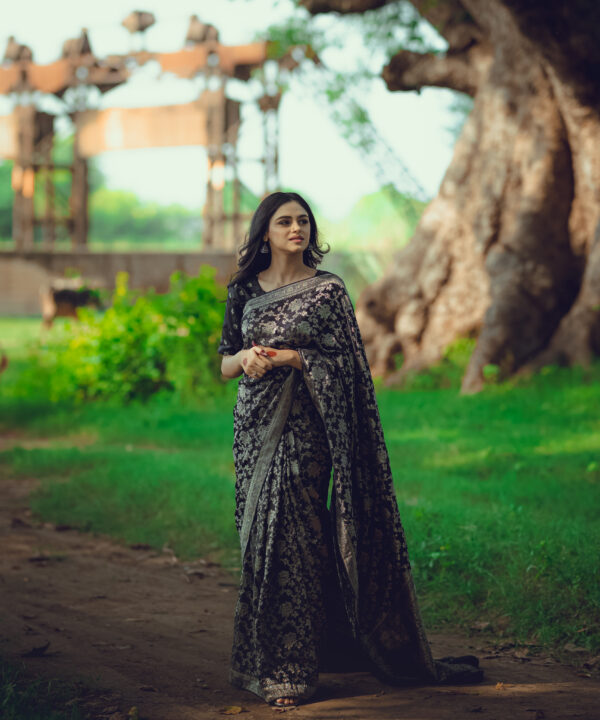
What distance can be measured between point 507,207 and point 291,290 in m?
7.51

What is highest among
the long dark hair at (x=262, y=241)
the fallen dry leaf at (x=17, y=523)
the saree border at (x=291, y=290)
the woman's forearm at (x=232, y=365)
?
the long dark hair at (x=262, y=241)

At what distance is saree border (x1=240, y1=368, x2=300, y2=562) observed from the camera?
10.9 ft

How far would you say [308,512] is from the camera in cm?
330

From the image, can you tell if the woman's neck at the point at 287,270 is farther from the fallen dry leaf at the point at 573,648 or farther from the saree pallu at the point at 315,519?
the fallen dry leaf at the point at 573,648

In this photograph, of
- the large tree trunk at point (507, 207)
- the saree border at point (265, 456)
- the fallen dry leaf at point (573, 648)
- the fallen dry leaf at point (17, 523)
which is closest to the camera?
the saree border at point (265, 456)

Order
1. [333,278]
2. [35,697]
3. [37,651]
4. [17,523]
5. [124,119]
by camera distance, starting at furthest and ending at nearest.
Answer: [124,119]
[17,523]
[37,651]
[333,278]
[35,697]

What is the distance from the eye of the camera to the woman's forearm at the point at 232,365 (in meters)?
3.47

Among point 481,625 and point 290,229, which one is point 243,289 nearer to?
point 290,229

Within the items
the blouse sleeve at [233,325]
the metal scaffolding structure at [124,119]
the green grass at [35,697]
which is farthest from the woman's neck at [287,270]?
the metal scaffolding structure at [124,119]

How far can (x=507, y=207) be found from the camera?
10422 millimetres

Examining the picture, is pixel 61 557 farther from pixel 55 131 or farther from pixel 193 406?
pixel 55 131

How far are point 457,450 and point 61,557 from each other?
10.5ft

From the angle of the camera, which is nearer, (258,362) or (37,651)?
(258,362)

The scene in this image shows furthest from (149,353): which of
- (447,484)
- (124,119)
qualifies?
(124,119)
